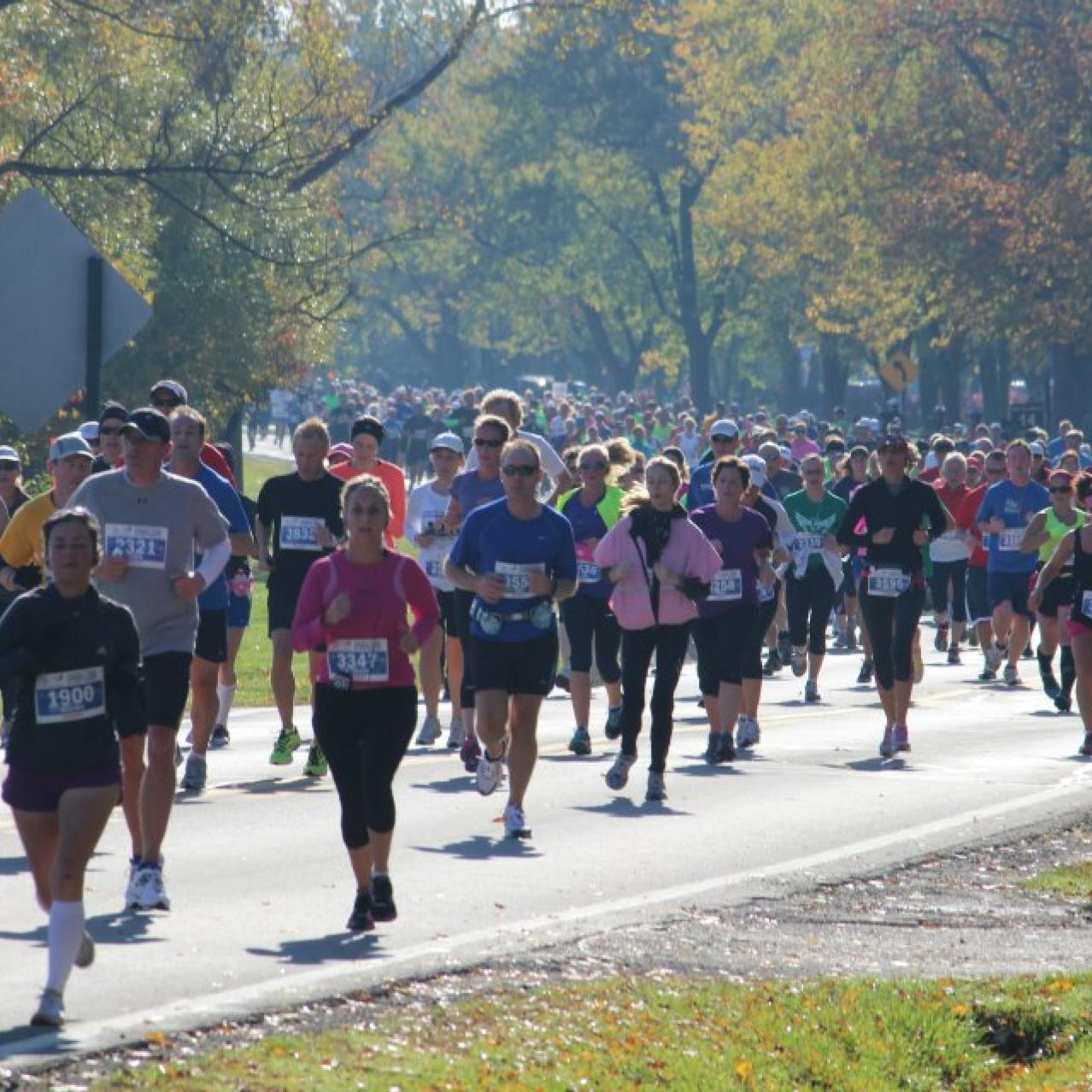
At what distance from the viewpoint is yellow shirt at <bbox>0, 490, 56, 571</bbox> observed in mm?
14039

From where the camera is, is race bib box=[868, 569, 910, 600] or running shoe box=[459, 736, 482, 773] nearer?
running shoe box=[459, 736, 482, 773]

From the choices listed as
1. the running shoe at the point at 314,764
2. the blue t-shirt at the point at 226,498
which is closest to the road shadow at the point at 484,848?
the blue t-shirt at the point at 226,498

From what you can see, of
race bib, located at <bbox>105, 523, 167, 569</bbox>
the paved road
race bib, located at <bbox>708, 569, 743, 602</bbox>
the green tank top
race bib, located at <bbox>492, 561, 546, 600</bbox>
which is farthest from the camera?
the green tank top

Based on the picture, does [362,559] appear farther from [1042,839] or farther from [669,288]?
[669,288]

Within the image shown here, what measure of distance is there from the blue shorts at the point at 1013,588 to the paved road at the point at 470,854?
3902 millimetres

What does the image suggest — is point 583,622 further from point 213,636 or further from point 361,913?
point 361,913

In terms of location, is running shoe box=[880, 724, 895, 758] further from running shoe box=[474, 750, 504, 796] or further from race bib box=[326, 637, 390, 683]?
race bib box=[326, 637, 390, 683]

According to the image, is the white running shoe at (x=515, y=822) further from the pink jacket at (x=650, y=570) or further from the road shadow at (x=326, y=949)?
the road shadow at (x=326, y=949)

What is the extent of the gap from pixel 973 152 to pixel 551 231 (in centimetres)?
2979

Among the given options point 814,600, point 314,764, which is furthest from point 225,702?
point 814,600

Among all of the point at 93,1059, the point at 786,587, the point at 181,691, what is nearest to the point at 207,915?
the point at 181,691

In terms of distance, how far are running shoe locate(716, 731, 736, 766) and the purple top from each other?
2.49ft

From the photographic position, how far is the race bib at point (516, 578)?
12.4 meters

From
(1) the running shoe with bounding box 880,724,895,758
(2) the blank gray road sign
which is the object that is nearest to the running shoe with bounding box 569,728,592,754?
(1) the running shoe with bounding box 880,724,895,758
